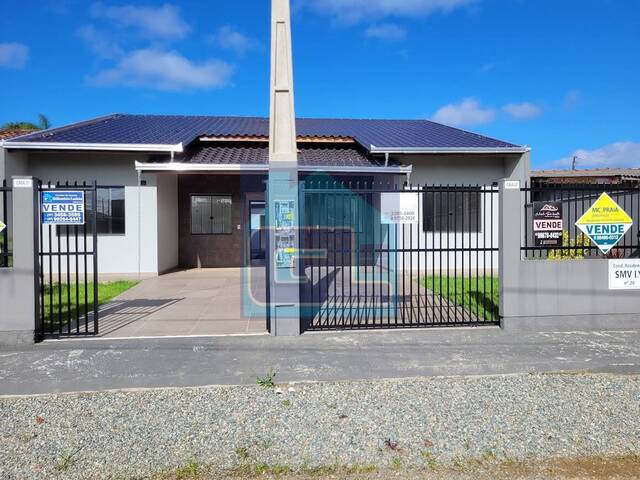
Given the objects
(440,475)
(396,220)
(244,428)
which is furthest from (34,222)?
(440,475)

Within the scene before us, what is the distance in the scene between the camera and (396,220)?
6.76 m

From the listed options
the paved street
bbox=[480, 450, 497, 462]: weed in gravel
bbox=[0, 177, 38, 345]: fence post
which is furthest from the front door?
bbox=[480, 450, 497, 462]: weed in gravel

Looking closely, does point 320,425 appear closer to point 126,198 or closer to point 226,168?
point 226,168

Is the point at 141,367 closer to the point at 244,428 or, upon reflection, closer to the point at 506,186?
the point at 244,428

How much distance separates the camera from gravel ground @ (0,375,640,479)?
3328mm

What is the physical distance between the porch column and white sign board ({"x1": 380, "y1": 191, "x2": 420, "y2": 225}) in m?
1.42

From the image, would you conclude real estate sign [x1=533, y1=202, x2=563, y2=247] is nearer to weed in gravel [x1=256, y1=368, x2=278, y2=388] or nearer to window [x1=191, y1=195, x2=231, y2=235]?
weed in gravel [x1=256, y1=368, x2=278, y2=388]

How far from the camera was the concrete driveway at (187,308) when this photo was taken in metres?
6.96

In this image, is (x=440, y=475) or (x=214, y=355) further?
(x=214, y=355)

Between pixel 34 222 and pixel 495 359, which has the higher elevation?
pixel 34 222

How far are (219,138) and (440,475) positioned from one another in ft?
41.6

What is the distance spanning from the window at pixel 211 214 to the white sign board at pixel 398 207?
30.5ft

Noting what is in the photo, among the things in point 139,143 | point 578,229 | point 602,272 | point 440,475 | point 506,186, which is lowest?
point 440,475

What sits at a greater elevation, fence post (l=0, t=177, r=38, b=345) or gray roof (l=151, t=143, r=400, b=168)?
gray roof (l=151, t=143, r=400, b=168)
